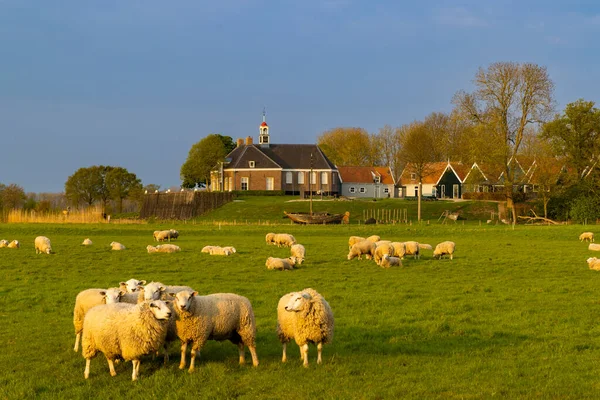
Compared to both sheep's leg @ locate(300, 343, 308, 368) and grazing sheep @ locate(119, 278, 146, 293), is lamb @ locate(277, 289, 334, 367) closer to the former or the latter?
sheep's leg @ locate(300, 343, 308, 368)

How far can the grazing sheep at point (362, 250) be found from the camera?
29562 millimetres

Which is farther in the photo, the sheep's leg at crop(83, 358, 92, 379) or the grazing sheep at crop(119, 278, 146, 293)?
the grazing sheep at crop(119, 278, 146, 293)

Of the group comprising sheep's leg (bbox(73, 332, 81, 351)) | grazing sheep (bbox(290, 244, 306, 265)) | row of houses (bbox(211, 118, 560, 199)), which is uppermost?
row of houses (bbox(211, 118, 560, 199))

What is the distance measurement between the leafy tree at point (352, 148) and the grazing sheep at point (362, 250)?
10323 cm

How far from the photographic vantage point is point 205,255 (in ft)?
104

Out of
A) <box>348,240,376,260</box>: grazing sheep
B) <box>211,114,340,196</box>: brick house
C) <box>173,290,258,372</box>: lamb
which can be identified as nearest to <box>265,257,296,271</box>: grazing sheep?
<box>348,240,376,260</box>: grazing sheep

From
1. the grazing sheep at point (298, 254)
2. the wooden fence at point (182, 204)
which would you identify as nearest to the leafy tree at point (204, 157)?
the wooden fence at point (182, 204)

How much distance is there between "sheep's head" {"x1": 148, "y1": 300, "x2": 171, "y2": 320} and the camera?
36.4 feet

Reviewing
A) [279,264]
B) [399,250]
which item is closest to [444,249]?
[399,250]

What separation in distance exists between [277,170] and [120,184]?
28.1m

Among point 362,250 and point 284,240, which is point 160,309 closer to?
point 362,250

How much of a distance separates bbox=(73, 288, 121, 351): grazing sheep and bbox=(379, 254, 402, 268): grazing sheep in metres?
15.0

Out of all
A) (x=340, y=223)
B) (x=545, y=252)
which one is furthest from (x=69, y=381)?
(x=340, y=223)

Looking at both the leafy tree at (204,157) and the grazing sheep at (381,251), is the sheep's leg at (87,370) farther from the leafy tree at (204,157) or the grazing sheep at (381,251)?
the leafy tree at (204,157)
